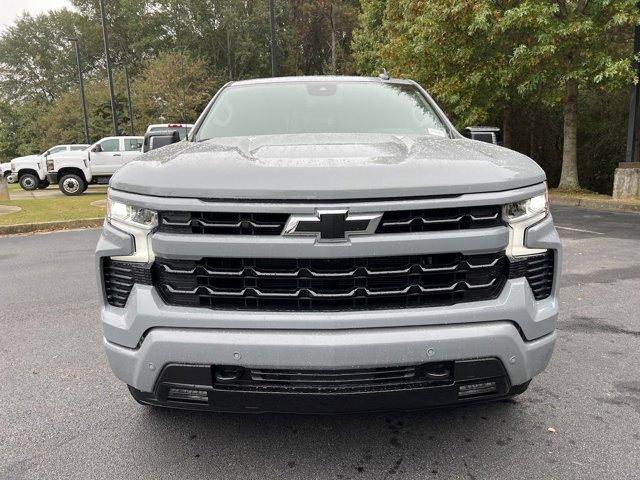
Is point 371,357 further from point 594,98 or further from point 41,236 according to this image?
point 594,98

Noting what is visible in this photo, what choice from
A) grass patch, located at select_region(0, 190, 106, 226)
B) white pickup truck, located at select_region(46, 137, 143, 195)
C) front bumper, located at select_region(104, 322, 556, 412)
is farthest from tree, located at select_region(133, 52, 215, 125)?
front bumper, located at select_region(104, 322, 556, 412)

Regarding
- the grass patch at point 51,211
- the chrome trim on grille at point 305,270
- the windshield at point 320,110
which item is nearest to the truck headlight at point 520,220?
the chrome trim on grille at point 305,270

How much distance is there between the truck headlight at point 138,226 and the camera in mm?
2154

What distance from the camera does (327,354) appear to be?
79.3 inches

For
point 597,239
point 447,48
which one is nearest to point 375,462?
point 597,239

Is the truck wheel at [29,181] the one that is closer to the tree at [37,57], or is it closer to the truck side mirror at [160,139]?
the truck side mirror at [160,139]

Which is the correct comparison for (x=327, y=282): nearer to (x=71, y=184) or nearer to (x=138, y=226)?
(x=138, y=226)

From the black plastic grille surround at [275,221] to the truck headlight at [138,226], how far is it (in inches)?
2.4

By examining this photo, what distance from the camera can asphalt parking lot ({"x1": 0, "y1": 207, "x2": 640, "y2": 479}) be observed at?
93.0 inches

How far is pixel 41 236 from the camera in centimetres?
928

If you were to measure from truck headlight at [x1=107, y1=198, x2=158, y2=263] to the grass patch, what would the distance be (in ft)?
30.0

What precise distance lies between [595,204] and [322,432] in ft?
37.8

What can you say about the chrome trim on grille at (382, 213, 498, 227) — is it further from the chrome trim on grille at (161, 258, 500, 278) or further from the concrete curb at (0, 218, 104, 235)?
the concrete curb at (0, 218, 104, 235)

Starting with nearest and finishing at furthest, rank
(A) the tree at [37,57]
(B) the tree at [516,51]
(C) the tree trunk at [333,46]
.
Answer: (B) the tree at [516,51] → (C) the tree trunk at [333,46] → (A) the tree at [37,57]
